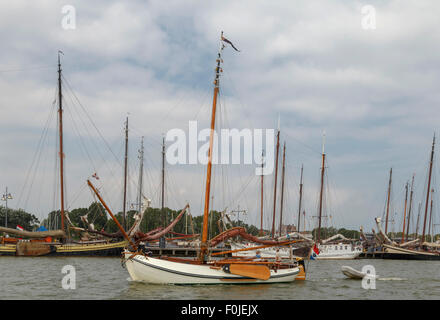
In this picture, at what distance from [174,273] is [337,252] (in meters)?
59.2

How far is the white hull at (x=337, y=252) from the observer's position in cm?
8338

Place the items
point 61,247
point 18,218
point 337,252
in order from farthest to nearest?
point 18,218, point 337,252, point 61,247

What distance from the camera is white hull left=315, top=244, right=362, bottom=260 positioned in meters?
83.4

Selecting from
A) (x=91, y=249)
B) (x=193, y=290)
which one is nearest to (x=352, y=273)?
(x=193, y=290)

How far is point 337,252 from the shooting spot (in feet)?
276

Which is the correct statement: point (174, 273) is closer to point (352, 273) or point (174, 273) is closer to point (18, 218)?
point (352, 273)

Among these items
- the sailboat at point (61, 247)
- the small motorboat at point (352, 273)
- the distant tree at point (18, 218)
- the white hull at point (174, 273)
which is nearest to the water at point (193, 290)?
the white hull at point (174, 273)

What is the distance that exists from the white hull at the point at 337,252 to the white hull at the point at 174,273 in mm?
54382

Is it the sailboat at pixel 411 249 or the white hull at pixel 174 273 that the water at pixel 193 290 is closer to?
the white hull at pixel 174 273
